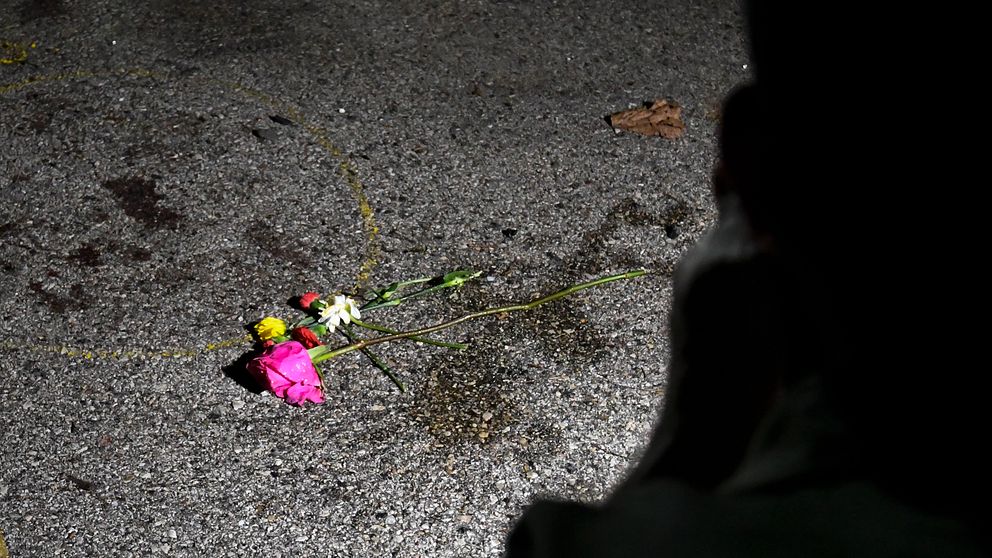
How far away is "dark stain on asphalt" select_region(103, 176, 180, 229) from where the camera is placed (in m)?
3.96

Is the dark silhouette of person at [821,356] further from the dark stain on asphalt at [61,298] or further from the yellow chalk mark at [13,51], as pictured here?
the yellow chalk mark at [13,51]

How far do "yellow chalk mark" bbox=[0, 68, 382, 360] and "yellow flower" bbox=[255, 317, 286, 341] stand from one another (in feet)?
0.31

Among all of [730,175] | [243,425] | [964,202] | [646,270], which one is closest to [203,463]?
[243,425]

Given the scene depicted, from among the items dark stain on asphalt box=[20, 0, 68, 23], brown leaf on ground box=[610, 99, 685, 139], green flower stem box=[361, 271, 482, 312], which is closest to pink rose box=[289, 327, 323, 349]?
green flower stem box=[361, 271, 482, 312]

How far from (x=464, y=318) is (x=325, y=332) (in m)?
0.44

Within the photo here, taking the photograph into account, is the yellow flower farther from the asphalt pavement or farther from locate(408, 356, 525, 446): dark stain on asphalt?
locate(408, 356, 525, 446): dark stain on asphalt

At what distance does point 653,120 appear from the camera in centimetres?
467

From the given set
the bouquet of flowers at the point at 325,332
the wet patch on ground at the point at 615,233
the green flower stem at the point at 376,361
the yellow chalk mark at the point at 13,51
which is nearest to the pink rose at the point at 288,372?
the bouquet of flowers at the point at 325,332

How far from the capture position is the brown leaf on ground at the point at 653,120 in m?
4.61

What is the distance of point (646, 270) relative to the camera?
381 cm

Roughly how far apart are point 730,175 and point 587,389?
2541 mm

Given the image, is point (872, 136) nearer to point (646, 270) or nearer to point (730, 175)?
point (730, 175)

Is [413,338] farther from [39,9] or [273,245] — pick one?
[39,9]

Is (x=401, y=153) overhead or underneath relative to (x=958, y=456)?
underneath
